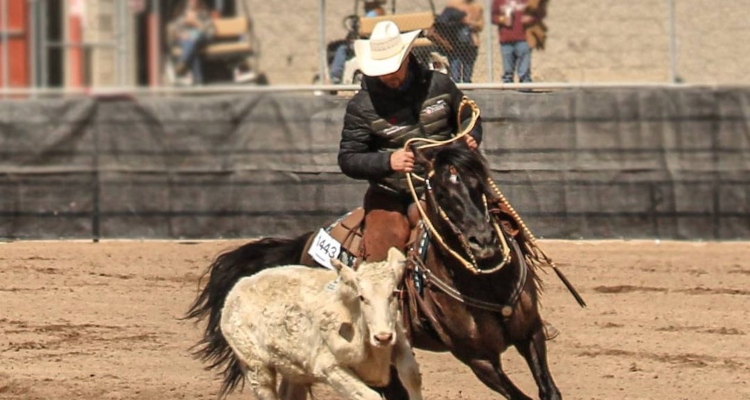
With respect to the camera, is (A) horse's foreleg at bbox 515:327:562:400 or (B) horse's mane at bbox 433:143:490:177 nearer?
→ (B) horse's mane at bbox 433:143:490:177

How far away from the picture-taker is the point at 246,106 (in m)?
14.3

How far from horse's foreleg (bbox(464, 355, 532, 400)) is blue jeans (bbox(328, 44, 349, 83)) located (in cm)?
677

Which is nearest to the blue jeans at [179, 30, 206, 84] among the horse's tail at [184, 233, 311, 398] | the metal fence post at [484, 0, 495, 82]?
the metal fence post at [484, 0, 495, 82]

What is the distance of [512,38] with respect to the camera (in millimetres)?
13875

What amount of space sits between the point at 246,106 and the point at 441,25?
1935 mm

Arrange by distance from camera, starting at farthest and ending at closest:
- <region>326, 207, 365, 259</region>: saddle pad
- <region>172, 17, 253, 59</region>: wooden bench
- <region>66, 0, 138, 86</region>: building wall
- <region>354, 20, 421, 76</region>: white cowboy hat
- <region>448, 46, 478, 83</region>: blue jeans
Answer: <region>172, 17, 253, 59</region>: wooden bench → <region>66, 0, 138, 86</region>: building wall → <region>448, 46, 478, 83</region>: blue jeans → <region>326, 207, 365, 259</region>: saddle pad → <region>354, 20, 421, 76</region>: white cowboy hat

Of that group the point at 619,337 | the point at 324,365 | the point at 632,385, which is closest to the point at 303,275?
the point at 324,365

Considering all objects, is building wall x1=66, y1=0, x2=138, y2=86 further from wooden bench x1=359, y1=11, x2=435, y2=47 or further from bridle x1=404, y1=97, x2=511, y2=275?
bridle x1=404, y1=97, x2=511, y2=275

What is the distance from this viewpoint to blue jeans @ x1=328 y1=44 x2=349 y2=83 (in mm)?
14201

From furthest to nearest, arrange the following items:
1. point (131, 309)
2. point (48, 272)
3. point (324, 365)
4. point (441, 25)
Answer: point (441, 25)
point (48, 272)
point (131, 309)
point (324, 365)

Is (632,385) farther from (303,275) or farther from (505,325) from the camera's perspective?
(303,275)

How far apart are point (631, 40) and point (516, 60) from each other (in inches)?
43.0

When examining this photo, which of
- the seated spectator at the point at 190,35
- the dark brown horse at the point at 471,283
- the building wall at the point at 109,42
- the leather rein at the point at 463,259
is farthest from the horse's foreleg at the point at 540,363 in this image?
the seated spectator at the point at 190,35

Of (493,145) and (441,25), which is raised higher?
(441,25)
